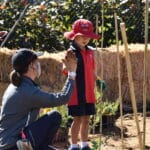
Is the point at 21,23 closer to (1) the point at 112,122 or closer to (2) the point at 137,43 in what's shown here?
(2) the point at 137,43

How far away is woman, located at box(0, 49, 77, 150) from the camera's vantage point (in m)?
3.83

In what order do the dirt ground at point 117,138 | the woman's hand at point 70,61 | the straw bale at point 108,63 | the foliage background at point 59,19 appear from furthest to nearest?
the foliage background at point 59,19, the straw bale at point 108,63, the dirt ground at point 117,138, the woman's hand at point 70,61

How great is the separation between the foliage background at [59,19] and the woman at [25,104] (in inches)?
142

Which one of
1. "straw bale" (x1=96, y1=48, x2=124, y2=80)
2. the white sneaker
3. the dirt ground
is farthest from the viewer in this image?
"straw bale" (x1=96, y1=48, x2=124, y2=80)

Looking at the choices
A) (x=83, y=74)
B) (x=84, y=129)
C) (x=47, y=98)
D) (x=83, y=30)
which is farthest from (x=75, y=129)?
(x=47, y=98)

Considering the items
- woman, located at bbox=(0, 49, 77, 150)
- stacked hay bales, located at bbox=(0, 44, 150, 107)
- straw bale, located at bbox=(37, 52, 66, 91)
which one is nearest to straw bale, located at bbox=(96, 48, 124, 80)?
stacked hay bales, located at bbox=(0, 44, 150, 107)

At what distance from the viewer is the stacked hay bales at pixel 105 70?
678 cm

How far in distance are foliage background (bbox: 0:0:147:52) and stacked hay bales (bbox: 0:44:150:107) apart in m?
0.74

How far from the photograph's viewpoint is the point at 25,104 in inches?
151

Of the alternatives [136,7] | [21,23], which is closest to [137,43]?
[136,7]

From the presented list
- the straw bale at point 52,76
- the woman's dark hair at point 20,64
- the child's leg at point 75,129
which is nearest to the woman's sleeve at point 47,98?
the woman's dark hair at point 20,64

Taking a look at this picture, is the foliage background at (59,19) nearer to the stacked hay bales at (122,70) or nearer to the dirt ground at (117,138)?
the stacked hay bales at (122,70)

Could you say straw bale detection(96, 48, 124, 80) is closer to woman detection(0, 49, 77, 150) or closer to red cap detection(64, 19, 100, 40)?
red cap detection(64, 19, 100, 40)

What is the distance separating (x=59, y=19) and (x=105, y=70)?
1.27 m
